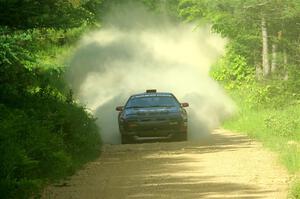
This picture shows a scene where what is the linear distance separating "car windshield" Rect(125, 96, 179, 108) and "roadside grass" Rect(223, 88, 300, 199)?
2850mm

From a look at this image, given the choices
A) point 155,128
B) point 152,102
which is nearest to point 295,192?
point 155,128

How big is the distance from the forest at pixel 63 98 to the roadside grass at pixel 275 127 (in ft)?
0.11

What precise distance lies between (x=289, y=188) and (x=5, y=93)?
22.2 feet

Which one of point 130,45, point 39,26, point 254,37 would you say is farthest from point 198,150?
point 130,45

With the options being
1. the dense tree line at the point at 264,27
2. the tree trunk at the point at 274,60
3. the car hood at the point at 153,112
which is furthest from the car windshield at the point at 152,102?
the tree trunk at the point at 274,60

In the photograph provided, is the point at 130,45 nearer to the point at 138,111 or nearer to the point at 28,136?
the point at 138,111

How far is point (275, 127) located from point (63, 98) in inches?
259

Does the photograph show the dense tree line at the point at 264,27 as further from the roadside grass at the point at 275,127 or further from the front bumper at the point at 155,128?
the front bumper at the point at 155,128

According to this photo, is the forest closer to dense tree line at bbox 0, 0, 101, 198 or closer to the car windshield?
dense tree line at bbox 0, 0, 101, 198

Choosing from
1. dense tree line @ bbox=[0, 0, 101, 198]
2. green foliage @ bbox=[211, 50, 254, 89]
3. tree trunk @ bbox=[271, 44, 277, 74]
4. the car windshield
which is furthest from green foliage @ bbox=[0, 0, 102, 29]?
green foliage @ bbox=[211, 50, 254, 89]

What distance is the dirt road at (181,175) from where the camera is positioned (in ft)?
44.9

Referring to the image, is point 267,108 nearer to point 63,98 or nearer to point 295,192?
point 63,98

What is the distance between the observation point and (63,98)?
87.9ft

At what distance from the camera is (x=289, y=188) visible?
13.5 meters
